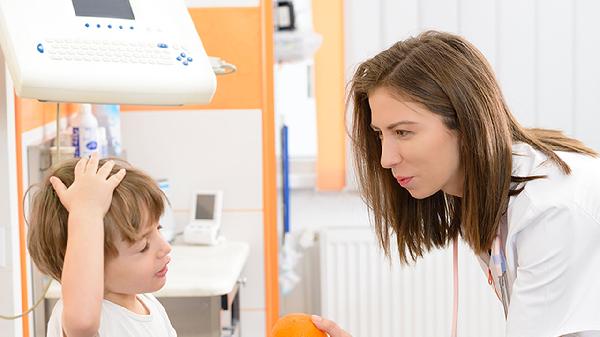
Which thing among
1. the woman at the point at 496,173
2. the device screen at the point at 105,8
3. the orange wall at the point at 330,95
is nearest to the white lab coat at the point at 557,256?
the woman at the point at 496,173

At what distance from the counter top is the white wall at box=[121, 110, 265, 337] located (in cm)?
7

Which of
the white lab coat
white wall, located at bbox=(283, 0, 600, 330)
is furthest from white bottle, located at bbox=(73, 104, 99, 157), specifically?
white wall, located at bbox=(283, 0, 600, 330)

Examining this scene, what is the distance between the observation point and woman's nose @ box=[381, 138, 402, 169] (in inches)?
64.7

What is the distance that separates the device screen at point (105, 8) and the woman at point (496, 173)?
44cm

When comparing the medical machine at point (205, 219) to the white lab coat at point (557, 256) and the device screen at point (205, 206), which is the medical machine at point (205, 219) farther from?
the white lab coat at point (557, 256)

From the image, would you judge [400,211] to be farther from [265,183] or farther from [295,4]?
[295,4]

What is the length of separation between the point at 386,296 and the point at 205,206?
925 mm

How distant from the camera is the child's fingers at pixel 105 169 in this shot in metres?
1.48

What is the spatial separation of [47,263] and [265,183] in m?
1.10

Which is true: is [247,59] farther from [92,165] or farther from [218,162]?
[92,165]

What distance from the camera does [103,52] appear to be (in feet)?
5.68

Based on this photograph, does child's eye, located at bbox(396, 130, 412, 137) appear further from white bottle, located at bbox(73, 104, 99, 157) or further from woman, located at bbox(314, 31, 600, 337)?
white bottle, located at bbox(73, 104, 99, 157)

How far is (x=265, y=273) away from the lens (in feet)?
8.56

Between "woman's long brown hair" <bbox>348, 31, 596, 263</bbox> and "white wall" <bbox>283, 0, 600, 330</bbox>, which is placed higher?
"white wall" <bbox>283, 0, 600, 330</bbox>
